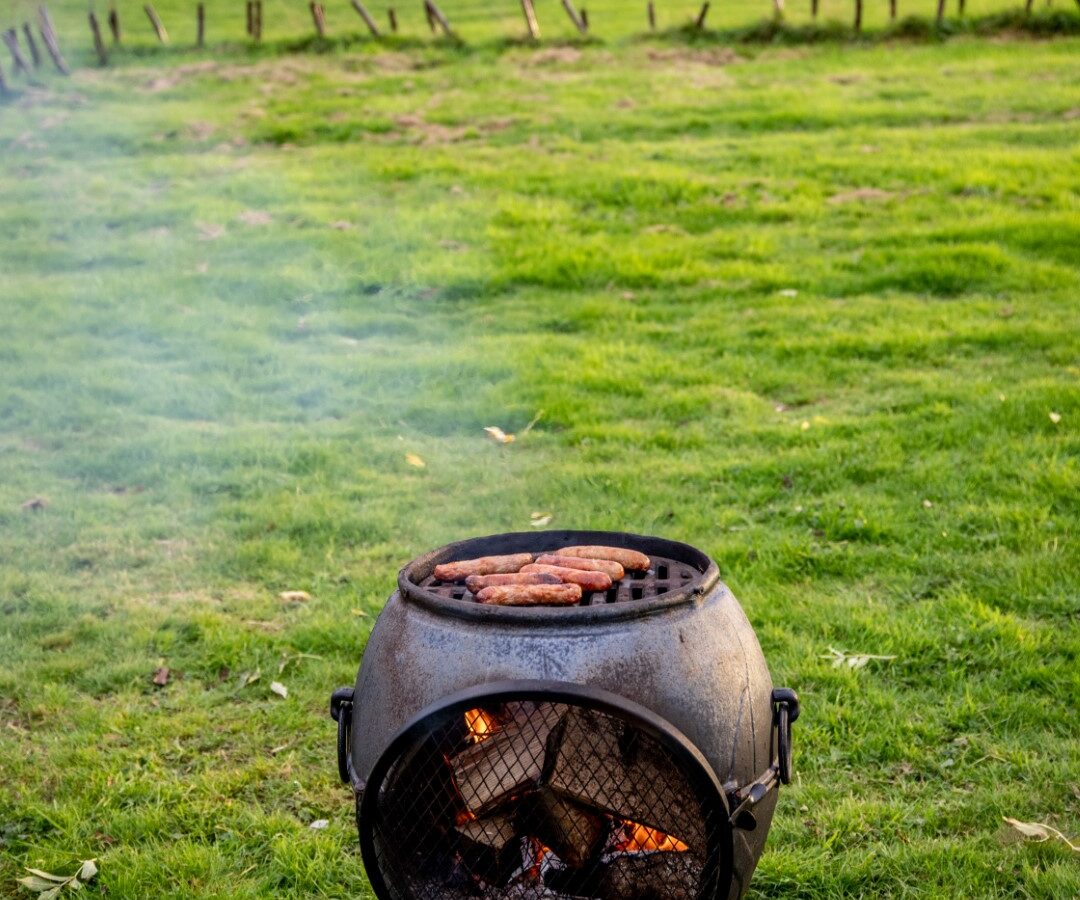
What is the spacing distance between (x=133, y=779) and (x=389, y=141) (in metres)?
13.0

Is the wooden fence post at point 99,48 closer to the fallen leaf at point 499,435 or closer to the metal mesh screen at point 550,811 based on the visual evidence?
the fallen leaf at point 499,435

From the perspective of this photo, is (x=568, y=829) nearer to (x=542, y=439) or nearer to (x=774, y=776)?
(x=774, y=776)

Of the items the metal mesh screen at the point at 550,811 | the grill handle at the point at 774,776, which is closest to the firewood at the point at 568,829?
the metal mesh screen at the point at 550,811

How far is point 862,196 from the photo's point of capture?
12.1m

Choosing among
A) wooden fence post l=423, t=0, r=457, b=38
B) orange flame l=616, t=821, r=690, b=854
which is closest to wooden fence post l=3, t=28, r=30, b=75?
wooden fence post l=423, t=0, r=457, b=38

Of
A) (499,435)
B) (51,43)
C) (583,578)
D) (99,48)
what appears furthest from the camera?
(99,48)

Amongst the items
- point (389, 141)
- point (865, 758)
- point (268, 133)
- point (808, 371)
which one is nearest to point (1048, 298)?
point (808, 371)

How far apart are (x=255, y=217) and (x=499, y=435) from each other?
625 cm

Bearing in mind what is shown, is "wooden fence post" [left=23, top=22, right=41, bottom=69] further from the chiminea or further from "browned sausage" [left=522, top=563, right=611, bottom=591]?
the chiminea

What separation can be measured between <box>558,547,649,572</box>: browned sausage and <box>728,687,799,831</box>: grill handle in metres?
0.49

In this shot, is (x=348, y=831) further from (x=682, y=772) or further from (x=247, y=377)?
(x=247, y=377)

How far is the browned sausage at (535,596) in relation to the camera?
282 centimetres

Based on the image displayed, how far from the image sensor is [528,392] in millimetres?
7801

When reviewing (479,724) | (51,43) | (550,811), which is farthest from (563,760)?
(51,43)
